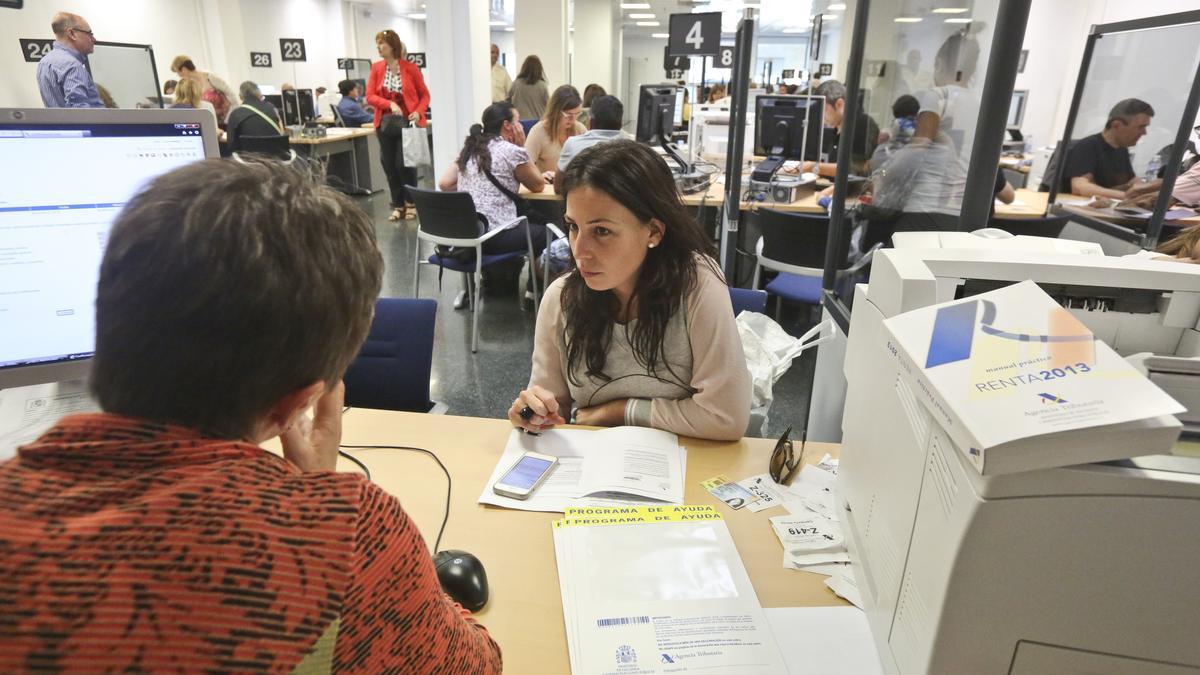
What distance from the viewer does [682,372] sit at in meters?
1.53

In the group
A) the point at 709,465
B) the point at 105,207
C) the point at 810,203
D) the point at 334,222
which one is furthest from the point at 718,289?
the point at 810,203

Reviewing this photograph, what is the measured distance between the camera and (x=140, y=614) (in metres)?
0.42

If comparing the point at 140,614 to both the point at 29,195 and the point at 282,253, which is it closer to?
the point at 282,253

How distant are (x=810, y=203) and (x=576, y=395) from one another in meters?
3.10

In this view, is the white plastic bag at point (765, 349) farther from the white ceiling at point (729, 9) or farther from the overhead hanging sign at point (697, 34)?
the white ceiling at point (729, 9)

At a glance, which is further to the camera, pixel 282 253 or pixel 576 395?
pixel 576 395

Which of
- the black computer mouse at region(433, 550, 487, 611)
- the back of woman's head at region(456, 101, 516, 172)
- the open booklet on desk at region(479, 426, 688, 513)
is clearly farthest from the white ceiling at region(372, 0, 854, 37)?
the black computer mouse at region(433, 550, 487, 611)

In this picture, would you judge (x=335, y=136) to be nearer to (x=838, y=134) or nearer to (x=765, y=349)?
(x=838, y=134)

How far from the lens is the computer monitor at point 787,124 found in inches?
172

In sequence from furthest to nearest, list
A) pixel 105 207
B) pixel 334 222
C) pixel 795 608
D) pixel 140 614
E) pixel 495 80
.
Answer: pixel 495 80 → pixel 105 207 → pixel 795 608 → pixel 334 222 → pixel 140 614

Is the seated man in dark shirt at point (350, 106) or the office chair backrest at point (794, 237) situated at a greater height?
the seated man in dark shirt at point (350, 106)

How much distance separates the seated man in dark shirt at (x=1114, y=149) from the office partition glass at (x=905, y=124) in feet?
3.26

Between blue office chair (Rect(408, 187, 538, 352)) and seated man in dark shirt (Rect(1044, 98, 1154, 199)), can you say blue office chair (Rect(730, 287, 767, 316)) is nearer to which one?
blue office chair (Rect(408, 187, 538, 352))

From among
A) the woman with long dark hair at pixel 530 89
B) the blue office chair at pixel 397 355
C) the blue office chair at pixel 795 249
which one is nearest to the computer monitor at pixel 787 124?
the blue office chair at pixel 795 249
